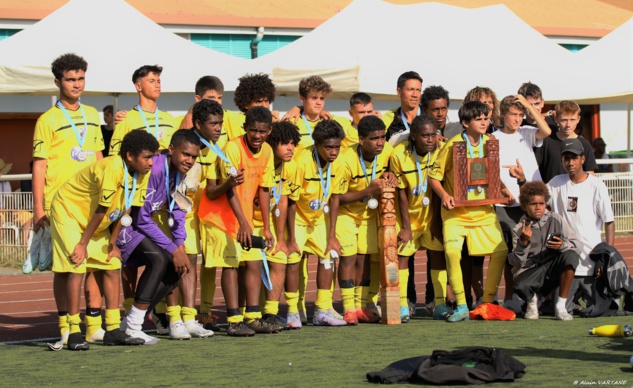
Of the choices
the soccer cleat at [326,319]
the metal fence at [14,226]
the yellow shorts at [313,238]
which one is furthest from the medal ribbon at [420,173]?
the metal fence at [14,226]

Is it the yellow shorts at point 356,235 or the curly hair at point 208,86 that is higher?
the curly hair at point 208,86

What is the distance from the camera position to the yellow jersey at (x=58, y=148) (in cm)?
1056

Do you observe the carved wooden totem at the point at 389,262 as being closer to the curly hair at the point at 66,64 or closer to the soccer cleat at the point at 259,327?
the soccer cleat at the point at 259,327

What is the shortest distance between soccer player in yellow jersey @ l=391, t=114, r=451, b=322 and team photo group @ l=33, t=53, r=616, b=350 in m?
0.02

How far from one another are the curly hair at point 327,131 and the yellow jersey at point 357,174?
0.38 m

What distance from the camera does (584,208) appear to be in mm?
11859

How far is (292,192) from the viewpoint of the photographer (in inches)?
436

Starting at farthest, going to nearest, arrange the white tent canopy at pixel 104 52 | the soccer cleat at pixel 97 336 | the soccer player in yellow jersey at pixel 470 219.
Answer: the white tent canopy at pixel 104 52, the soccer player in yellow jersey at pixel 470 219, the soccer cleat at pixel 97 336

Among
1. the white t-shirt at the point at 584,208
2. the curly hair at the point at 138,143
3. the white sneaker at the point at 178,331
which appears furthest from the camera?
the white t-shirt at the point at 584,208

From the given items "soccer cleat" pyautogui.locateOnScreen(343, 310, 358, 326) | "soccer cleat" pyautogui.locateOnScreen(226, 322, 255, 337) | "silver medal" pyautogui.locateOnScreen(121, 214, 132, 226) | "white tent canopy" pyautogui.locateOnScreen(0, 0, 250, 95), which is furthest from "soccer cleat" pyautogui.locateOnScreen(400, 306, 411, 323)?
"white tent canopy" pyautogui.locateOnScreen(0, 0, 250, 95)

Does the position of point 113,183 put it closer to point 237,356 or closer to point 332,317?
point 237,356

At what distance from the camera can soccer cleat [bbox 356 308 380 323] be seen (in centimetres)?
1147

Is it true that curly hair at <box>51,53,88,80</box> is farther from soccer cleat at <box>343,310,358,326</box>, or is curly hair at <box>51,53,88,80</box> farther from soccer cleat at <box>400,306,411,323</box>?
soccer cleat at <box>400,306,411,323</box>

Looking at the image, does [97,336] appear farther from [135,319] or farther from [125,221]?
[125,221]
